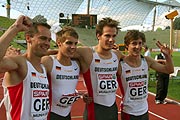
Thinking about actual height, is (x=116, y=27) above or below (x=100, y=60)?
above

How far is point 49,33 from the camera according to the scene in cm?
303

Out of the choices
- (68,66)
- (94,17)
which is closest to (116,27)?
(68,66)

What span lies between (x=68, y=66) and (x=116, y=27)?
80 centimetres

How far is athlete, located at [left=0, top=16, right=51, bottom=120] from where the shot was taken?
9.15 ft

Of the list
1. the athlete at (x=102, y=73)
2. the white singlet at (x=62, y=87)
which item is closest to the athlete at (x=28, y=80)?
the white singlet at (x=62, y=87)

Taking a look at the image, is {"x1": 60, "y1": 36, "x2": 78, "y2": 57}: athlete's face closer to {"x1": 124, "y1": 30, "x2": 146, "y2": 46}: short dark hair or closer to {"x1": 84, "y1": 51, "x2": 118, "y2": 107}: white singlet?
{"x1": 84, "y1": 51, "x2": 118, "y2": 107}: white singlet

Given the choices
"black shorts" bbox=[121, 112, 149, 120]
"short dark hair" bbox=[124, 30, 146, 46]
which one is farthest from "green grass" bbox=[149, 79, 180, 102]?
"short dark hair" bbox=[124, 30, 146, 46]

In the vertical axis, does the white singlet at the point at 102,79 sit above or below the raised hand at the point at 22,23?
below

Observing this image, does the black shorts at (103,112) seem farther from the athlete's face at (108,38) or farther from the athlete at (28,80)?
the athlete at (28,80)

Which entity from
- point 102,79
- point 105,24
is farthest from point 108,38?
point 102,79

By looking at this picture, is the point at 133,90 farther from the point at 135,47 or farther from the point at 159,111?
the point at 159,111

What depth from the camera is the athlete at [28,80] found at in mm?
2789

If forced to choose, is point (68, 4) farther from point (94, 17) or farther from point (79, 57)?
point (79, 57)

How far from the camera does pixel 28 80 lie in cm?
283
